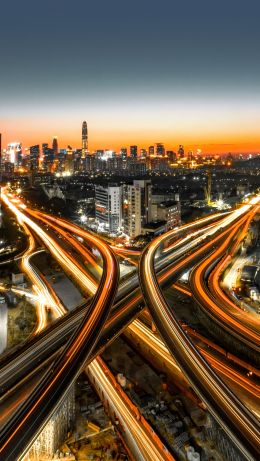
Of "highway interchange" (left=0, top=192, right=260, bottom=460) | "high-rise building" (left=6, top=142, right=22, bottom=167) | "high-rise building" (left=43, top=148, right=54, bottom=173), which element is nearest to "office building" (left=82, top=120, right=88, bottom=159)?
"high-rise building" (left=43, top=148, right=54, bottom=173)

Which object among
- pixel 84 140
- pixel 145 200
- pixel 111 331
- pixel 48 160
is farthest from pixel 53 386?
pixel 84 140

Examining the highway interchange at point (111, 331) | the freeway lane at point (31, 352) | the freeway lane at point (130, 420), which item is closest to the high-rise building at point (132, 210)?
the highway interchange at point (111, 331)

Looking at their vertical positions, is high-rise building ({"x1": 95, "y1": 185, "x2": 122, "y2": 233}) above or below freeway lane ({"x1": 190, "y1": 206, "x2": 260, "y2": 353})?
above

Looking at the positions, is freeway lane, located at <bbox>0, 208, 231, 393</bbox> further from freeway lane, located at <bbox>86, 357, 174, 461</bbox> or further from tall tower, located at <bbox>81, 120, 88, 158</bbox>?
tall tower, located at <bbox>81, 120, 88, 158</bbox>

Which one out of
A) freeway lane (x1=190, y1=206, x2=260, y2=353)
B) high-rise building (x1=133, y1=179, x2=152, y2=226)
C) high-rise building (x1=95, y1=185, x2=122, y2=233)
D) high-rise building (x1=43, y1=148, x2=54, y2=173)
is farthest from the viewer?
high-rise building (x1=43, y1=148, x2=54, y2=173)

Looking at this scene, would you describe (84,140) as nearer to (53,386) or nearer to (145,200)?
(145,200)

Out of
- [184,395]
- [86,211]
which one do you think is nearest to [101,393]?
[184,395]

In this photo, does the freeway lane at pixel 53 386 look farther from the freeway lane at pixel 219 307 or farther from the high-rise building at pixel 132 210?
the high-rise building at pixel 132 210
